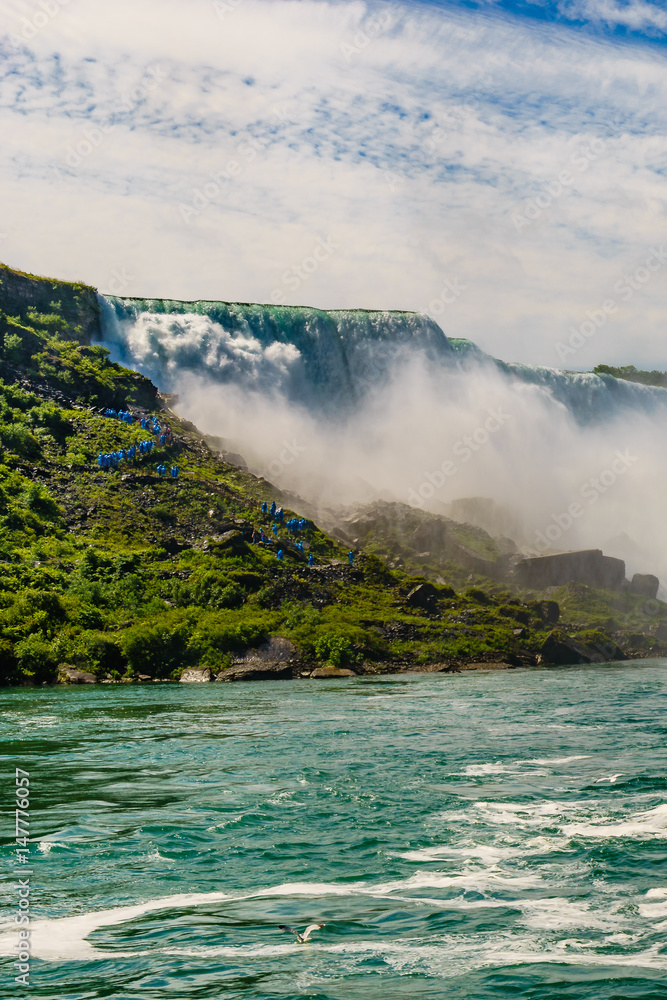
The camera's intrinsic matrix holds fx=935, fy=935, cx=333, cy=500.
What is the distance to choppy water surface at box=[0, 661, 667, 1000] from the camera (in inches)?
467

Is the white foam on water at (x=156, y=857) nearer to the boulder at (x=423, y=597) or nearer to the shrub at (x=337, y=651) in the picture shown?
the shrub at (x=337, y=651)

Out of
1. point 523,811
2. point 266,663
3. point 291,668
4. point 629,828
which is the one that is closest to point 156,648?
point 266,663

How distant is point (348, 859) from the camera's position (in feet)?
57.2

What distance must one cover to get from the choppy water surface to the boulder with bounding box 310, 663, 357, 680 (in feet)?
100

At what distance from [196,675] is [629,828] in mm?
46093

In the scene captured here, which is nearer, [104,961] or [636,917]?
[104,961]

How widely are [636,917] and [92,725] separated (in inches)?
1050

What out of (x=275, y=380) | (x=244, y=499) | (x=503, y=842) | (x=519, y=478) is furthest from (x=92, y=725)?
(x=519, y=478)

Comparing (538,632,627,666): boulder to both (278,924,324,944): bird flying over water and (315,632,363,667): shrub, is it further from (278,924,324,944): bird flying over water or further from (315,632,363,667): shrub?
(278,924,324,944): bird flying over water

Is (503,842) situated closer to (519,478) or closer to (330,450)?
(330,450)

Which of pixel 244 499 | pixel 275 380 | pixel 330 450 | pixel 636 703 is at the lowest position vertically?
pixel 636 703

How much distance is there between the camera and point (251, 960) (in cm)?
1217

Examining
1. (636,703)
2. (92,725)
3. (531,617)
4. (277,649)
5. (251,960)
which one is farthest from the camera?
(531,617)

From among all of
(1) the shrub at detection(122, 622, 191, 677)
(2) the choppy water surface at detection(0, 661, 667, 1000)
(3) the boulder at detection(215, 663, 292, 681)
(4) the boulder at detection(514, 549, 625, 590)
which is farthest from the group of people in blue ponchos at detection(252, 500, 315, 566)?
(2) the choppy water surface at detection(0, 661, 667, 1000)
